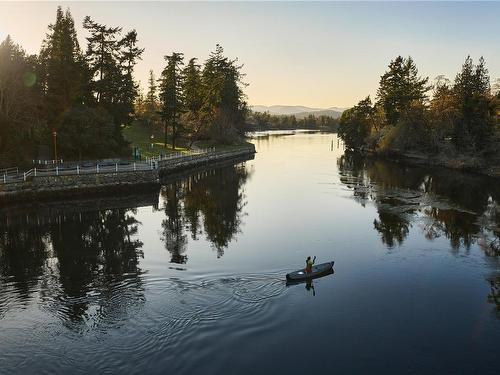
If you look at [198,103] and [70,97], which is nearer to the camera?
[70,97]

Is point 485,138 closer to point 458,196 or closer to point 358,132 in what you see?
point 458,196

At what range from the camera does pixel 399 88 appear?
342ft

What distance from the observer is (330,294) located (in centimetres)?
2495

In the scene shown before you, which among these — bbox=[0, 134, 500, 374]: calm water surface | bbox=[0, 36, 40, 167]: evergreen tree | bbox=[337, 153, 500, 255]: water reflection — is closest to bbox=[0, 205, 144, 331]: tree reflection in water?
bbox=[0, 134, 500, 374]: calm water surface

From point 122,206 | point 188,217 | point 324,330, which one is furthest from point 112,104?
point 324,330

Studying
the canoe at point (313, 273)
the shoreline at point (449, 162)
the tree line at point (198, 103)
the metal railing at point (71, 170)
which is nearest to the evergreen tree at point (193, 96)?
the tree line at point (198, 103)

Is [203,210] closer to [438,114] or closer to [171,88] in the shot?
[171,88]

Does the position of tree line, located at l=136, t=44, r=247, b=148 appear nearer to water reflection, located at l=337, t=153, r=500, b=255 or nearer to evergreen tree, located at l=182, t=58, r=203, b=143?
evergreen tree, located at l=182, t=58, r=203, b=143

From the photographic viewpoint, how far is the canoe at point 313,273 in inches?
1026

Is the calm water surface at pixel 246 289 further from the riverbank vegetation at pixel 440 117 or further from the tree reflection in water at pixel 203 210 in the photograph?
the riverbank vegetation at pixel 440 117

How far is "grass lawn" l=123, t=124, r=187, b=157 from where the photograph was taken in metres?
83.7

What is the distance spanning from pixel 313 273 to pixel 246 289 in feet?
15.1

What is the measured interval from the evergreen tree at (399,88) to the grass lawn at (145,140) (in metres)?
51.5

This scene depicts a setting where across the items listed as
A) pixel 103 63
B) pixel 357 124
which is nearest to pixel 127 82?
pixel 103 63
